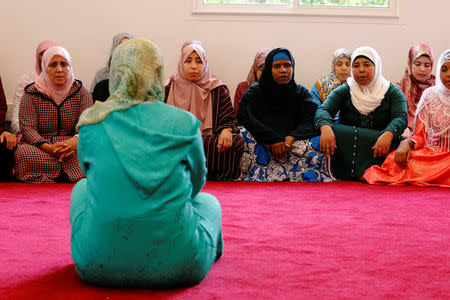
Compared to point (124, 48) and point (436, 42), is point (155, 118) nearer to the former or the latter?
point (124, 48)

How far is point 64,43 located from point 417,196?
3828mm

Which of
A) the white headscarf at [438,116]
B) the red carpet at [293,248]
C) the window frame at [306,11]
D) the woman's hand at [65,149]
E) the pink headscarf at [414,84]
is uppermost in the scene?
the window frame at [306,11]

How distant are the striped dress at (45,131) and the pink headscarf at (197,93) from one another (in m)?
0.79

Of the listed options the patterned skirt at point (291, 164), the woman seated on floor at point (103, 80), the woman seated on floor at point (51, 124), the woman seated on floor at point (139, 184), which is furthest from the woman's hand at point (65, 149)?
the woman seated on floor at point (139, 184)

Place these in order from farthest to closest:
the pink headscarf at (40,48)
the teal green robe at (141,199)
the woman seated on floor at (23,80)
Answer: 1. the pink headscarf at (40,48)
2. the woman seated on floor at (23,80)
3. the teal green robe at (141,199)

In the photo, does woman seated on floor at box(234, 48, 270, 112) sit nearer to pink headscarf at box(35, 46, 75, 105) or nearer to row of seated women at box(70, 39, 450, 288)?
pink headscarf at box(35, 46, 75, 105)

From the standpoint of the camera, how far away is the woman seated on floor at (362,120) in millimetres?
4367

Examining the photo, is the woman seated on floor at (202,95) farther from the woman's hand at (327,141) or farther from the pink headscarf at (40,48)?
the pink headscarf at (40,48)

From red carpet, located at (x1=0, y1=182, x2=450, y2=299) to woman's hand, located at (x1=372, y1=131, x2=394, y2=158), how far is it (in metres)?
0.53

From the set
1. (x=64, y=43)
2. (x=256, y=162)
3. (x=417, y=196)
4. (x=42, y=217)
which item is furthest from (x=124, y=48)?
(x=64, y=43)

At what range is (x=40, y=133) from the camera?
450 cm

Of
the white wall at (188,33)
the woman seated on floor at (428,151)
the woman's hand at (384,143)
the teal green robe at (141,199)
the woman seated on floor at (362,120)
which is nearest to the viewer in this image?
the teal green robe at (141,199)

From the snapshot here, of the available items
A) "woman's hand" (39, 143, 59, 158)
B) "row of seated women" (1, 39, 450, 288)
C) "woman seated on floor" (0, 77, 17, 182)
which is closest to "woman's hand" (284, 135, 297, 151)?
"woman's hand" (39, 143, 59, 158)

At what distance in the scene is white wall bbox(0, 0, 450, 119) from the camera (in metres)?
5.66
